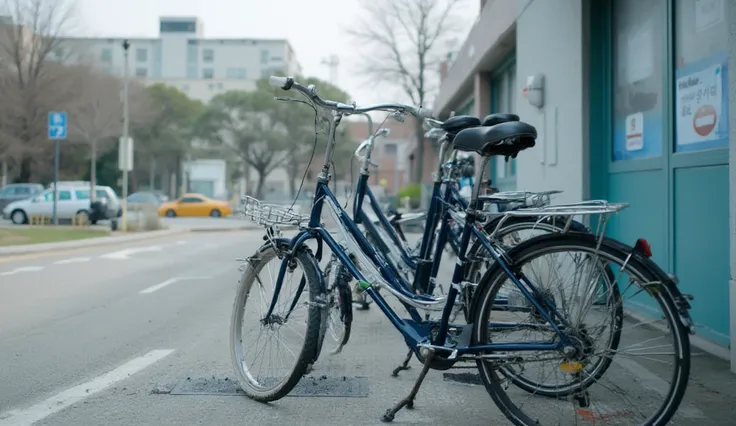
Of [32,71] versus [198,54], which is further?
[198,54]

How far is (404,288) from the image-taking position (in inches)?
176

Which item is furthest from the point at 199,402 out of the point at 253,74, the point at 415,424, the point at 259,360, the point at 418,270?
the point at 253,74

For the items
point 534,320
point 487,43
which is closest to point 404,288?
point 534,320

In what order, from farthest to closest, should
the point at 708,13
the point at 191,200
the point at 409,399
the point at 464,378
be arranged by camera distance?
the point at 191,200
the point at 708,13
the point at 464,378
the point at 409,399

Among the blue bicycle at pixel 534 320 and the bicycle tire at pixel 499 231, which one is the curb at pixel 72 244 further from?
the bicycle tire at pixel 499 231

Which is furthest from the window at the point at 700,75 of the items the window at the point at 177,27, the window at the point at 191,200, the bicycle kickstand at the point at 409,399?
the window at the point at 177,27

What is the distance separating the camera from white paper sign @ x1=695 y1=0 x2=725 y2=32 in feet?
18.4

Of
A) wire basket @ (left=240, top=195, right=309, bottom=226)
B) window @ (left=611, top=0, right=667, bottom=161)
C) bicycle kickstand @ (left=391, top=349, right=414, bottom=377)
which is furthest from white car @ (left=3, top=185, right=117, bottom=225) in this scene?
wire basket @ (left=240, top=195, right=309, bottom=226)

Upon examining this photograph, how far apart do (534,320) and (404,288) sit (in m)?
1.02

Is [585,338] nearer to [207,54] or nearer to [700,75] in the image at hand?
[700,75]

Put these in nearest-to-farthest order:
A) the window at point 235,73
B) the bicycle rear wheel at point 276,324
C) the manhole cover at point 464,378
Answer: the bicycle rear wheel at point 276,324
the manhole cover at point 464,378
the window at point 235,73

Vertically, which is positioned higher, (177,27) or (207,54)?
(177,27)

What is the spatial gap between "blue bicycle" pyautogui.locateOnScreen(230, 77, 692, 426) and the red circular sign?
2.50 m

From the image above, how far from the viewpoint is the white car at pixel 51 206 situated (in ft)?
98.3
